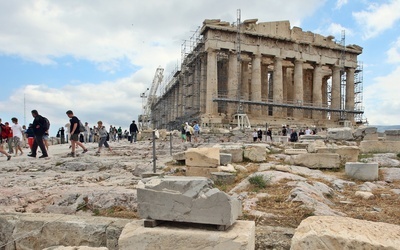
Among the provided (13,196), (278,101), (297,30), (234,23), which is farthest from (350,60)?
(13,196)

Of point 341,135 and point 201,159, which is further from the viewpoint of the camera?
point 341,135

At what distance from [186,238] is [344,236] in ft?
4.45

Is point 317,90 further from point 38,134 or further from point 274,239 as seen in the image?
point 274,239

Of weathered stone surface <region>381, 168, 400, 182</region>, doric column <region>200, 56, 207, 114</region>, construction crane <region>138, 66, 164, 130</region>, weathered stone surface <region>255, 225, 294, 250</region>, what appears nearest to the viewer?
weathered stone surface <region>255, 225, 294, 250</region>

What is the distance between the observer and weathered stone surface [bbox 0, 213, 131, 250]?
4051 mm

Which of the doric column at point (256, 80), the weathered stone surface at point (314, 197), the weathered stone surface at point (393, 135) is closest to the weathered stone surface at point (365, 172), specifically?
the weathered stone surface at point (314, 197)

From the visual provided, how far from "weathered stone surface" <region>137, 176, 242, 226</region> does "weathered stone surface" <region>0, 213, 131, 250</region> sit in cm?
84

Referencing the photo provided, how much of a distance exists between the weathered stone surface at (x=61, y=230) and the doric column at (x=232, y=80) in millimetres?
31003

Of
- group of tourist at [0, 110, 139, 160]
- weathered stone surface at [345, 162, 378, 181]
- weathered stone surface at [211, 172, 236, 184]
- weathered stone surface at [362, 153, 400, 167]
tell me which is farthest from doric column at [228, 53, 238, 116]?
weathered stone surface at [211, 172, 236, 184]

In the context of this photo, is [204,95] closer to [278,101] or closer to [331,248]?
[278,101]

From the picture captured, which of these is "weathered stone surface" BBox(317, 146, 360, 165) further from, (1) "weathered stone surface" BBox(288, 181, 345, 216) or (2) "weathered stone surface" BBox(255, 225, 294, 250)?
(2) "weathered stone surface" BBox(255, 225, 294, 250)

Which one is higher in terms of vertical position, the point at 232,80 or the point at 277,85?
the point at 232,80

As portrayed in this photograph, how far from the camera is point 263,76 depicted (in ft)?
135

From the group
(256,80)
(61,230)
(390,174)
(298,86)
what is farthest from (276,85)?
(61,230)
